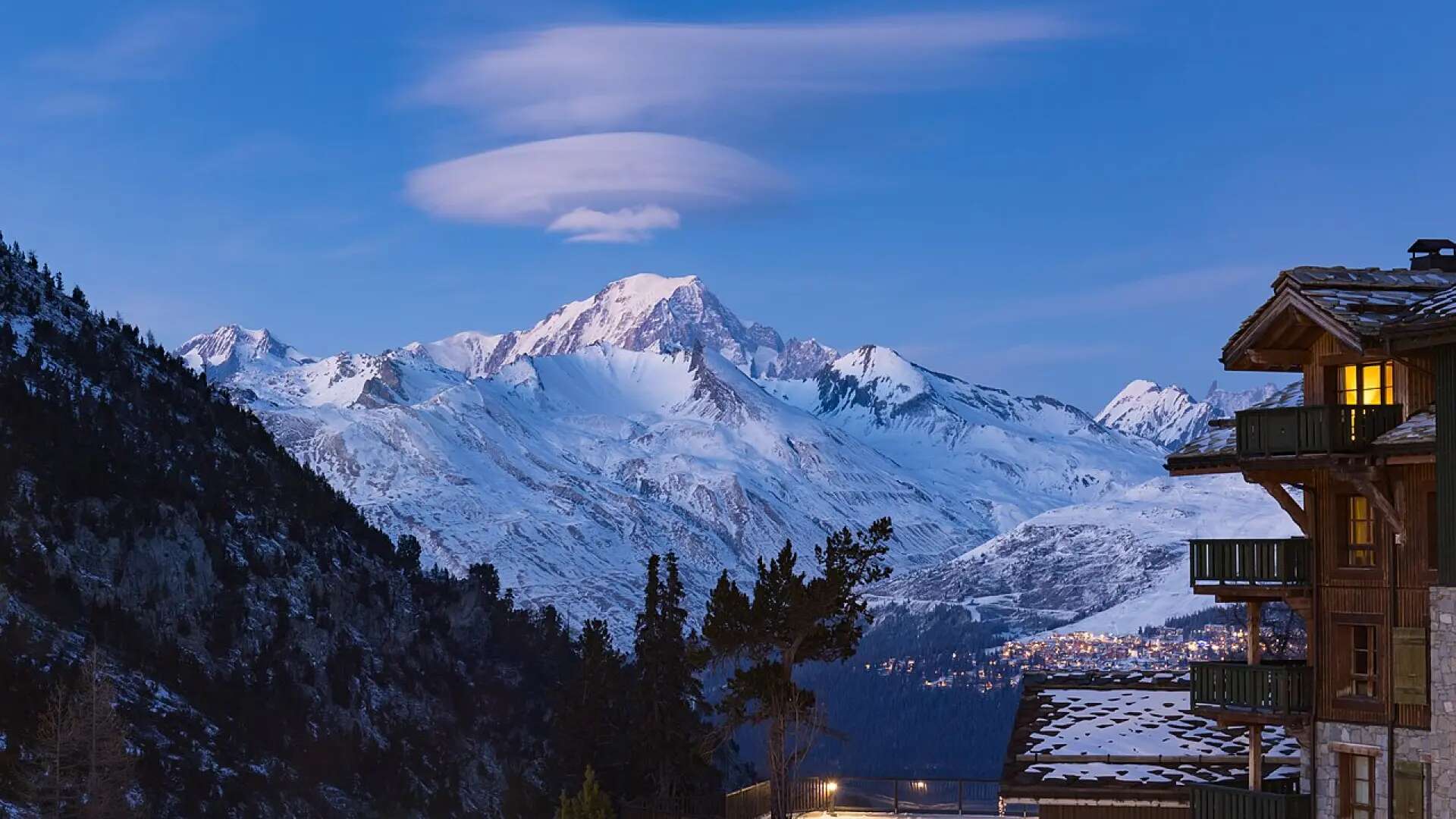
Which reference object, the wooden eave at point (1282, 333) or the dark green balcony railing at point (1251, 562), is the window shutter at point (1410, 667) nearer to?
the dark green balcony railing at point (1251, 562)

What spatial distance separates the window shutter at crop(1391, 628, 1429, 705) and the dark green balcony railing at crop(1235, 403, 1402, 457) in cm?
408

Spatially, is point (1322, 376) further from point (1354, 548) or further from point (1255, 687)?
point (1255, 687)

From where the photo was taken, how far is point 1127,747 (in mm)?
50281

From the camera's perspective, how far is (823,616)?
2464 inches

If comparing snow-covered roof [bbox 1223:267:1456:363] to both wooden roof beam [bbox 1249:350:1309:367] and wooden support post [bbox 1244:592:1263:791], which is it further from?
wooden support post [bbox 1244:592:1263:791]

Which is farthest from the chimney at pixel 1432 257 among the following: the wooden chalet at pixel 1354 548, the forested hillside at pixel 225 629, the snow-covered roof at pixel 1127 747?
the forested hillside at pixel 225 629

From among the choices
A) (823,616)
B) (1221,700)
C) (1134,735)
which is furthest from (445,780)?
(1221,700)

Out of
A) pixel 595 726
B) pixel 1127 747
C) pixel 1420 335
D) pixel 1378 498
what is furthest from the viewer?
pixel 595 726

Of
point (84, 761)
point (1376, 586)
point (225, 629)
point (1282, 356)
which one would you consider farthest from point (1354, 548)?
point (225, 629)

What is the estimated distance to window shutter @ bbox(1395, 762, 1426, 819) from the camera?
3866 cm

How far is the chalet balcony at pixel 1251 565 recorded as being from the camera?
42344 mm

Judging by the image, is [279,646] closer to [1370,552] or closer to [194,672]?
[194,672]

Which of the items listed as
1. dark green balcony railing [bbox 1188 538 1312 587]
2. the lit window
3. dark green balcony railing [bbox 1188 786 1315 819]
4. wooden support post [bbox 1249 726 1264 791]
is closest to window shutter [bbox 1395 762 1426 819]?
the lit window

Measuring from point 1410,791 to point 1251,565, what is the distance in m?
6.57
